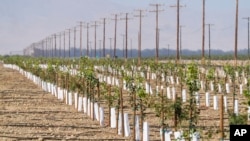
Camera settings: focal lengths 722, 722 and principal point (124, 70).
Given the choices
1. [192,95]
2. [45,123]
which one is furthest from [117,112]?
[192,95]

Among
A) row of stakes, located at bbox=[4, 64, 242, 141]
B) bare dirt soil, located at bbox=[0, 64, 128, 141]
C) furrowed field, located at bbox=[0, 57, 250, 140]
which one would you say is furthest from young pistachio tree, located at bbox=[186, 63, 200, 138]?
bare dirt soil, located at bbox=[0, 64, 128, 141]

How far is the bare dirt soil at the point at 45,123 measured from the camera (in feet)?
63.0

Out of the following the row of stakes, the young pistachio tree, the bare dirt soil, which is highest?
the young pistachio tree

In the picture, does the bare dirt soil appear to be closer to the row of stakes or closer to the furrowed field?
the furrowed field

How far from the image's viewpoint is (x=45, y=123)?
22.5 meters

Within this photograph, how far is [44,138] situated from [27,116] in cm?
651

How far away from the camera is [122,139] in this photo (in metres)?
19.0

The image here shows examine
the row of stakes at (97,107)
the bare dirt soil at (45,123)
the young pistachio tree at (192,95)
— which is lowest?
the bare dirt soil at (45,123)

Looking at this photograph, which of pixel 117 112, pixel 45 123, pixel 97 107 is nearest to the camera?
pixel 117 112

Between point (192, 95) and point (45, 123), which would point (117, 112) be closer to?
point (45, 123)

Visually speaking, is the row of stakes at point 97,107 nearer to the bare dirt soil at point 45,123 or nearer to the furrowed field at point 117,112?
the furrowed field at point 117,112

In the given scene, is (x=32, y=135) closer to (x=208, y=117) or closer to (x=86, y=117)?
(x=86, y=117)

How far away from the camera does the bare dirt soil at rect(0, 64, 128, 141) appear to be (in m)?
19.2

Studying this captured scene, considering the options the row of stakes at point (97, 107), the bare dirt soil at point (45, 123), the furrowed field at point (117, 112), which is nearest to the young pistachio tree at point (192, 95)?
the furrowed field at point (117, 112)
